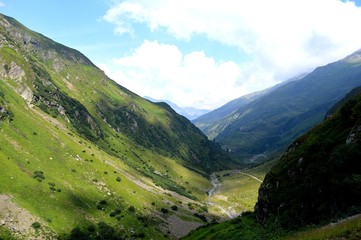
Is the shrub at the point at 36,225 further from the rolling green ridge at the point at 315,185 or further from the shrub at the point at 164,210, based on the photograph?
the shrub at the point at 164,210

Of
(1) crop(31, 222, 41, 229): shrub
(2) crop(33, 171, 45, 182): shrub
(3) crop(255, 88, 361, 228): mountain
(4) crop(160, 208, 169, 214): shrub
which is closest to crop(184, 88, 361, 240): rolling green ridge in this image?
(3) crop(255, 88, 361, 228): mountain

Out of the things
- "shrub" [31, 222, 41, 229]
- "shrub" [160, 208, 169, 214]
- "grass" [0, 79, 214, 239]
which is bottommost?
"shrub" [160, 208, 169, 214]

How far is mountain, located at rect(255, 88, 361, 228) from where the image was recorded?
4097cm

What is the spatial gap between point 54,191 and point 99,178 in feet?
91.7

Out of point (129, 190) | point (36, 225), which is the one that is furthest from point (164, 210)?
point (36, 225)

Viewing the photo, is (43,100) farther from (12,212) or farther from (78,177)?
(12,212)

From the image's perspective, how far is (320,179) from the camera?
4631 centimetres

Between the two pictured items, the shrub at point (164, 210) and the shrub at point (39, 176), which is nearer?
the shrub at point (39, 176)

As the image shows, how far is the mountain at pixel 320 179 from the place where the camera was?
4097 cm

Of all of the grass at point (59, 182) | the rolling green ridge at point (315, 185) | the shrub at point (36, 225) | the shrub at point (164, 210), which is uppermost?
the rolling green ridge at point (315, 185)

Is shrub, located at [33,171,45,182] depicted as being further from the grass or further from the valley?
the grass

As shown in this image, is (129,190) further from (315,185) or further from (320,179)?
(320,179)

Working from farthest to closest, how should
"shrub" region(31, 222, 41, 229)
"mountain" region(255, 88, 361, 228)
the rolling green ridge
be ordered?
"shrub" region(31, 222, 41, 229) → "mountain" region(255, 88, 361, 228) → the rolling green ridge

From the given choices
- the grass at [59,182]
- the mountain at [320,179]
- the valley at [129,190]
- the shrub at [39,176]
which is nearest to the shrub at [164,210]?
the valley at [129,190]
